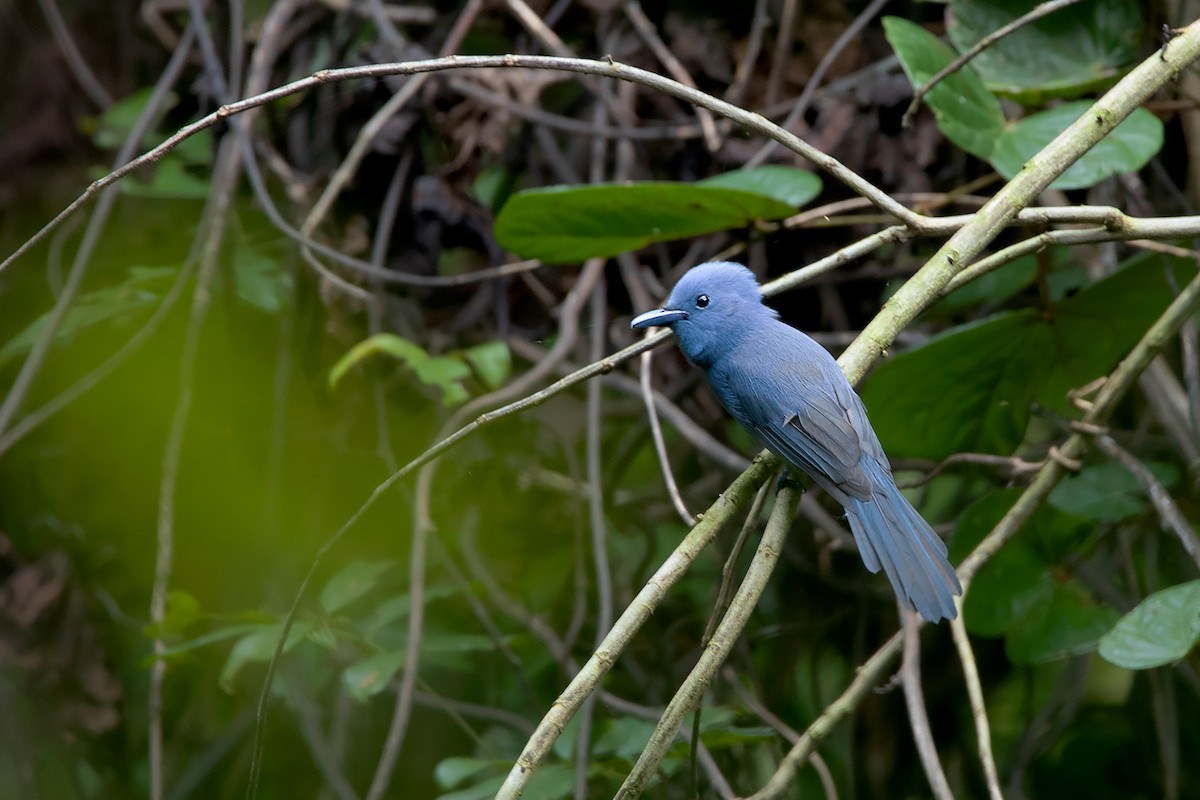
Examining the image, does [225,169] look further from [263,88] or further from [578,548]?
[578,548]

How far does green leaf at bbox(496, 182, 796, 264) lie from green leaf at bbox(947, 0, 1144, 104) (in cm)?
76

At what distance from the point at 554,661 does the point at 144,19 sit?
2.74 meters

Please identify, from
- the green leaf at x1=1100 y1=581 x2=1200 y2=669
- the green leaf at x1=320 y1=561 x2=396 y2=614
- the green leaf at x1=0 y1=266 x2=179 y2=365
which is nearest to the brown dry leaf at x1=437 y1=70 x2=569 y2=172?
the green leaf at x1=0 y1=266 x2=179 y2=365

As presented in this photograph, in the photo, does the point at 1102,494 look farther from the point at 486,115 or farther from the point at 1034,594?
the point at 486,115

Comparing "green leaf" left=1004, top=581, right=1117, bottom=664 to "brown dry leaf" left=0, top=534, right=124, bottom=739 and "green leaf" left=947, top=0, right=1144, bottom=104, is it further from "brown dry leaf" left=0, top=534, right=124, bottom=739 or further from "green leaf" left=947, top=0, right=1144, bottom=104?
"brown dry leaf" left=0, top=534, right=124, bottom=739

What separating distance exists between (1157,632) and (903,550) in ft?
1.55

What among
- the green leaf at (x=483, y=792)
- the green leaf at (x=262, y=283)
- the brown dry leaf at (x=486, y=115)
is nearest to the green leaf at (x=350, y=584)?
the green leaf at (x=483, y=792)

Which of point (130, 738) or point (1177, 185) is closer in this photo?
point (1177, 185)

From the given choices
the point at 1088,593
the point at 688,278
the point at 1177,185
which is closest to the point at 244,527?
the point at 688,278

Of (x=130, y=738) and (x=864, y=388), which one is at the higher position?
(x=864, y=388)

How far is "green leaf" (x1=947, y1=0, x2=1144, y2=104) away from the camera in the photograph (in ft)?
9.38

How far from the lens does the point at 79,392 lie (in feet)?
9.86

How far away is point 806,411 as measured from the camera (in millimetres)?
2270

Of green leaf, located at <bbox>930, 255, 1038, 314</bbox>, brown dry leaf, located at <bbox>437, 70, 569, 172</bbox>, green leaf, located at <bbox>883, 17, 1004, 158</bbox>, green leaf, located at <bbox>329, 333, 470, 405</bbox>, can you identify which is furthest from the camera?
brown dry leaf, located at <bbox>437, 70, 569, 172</bbox>
